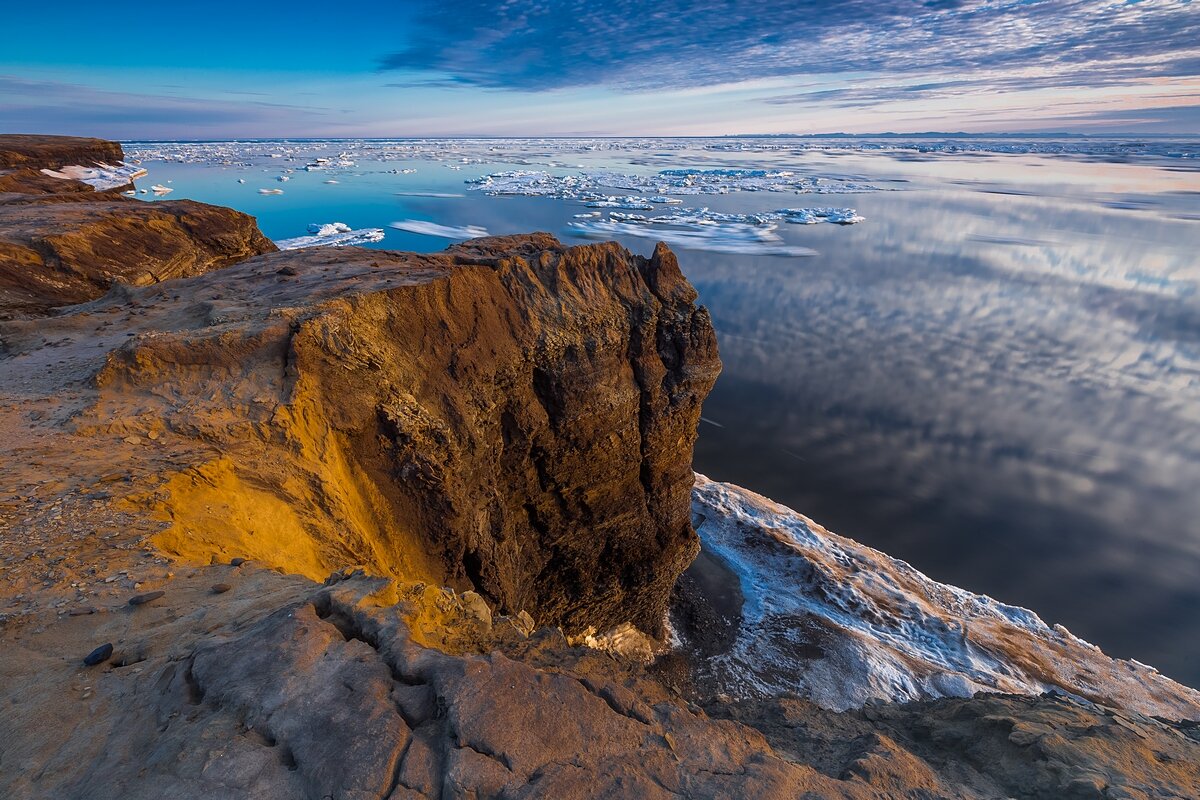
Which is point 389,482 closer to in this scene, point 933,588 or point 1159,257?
point 933,588

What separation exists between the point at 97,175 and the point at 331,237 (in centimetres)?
1334

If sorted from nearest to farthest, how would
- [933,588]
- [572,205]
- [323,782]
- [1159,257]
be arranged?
[323,782] < [933,588] < [1159,257] < [572,205]

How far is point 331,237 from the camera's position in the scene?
1631 inches

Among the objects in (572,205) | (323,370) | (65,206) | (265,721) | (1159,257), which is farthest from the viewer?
(572,205)

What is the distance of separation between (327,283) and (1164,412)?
3406cm

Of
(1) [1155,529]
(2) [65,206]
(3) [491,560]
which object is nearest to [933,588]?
(1) [1155,529]

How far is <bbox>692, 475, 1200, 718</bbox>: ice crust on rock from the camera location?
15.1 meters

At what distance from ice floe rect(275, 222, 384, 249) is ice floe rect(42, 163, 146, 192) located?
887cm

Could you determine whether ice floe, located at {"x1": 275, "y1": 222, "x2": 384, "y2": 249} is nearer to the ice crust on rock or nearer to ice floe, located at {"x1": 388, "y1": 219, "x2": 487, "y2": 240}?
ice floe, located at {"x1": 388, "y1": 219, "x2": 487, "y2": 240}

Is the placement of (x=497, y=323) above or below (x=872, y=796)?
above

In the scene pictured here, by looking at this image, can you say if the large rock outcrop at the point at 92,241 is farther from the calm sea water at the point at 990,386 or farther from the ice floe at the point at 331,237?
the calm sea water at the point at 990,386

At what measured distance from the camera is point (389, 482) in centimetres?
966

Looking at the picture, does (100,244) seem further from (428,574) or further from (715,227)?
(715,227)

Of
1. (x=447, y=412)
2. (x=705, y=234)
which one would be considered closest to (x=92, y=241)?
(x=447, y=412)
